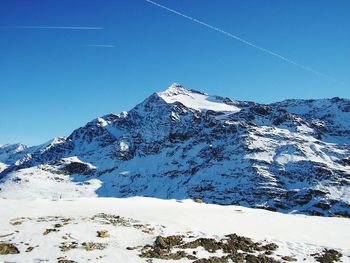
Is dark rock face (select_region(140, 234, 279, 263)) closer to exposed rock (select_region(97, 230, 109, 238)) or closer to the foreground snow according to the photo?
the foreground snow

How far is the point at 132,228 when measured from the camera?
30.9 m

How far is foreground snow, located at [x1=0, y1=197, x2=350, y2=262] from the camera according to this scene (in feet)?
84.6

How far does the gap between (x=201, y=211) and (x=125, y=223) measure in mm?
11103

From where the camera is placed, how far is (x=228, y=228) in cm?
3328

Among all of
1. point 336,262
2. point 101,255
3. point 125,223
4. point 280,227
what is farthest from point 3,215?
point 336,262

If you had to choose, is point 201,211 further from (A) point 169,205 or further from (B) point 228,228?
(B) point 228,228

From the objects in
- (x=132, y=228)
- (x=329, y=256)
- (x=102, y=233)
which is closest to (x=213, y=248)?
(x=132, y=228)

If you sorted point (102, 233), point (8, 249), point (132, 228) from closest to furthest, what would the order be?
point (8, 249) < point (102, 233) < point (132, 228)

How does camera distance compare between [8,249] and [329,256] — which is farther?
[329,256]

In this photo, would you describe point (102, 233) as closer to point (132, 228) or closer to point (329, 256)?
point (132, 228)

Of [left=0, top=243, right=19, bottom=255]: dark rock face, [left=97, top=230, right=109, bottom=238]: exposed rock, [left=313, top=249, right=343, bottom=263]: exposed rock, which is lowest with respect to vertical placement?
[left=0, top=243, right=19, bottom=255]: dark rock face

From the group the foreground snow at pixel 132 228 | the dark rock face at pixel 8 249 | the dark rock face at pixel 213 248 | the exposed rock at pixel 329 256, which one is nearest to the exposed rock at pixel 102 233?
the foreground snow at pixel 132 228

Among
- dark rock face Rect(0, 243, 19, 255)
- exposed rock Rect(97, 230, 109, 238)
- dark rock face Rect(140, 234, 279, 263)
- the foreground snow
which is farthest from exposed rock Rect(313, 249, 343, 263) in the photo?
dark rock face Rect(0, 243, 19, 255)

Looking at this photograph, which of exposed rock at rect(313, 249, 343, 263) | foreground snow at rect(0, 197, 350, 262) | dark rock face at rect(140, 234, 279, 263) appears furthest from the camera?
exposed rock at rect(313, 249, 343, 263)
